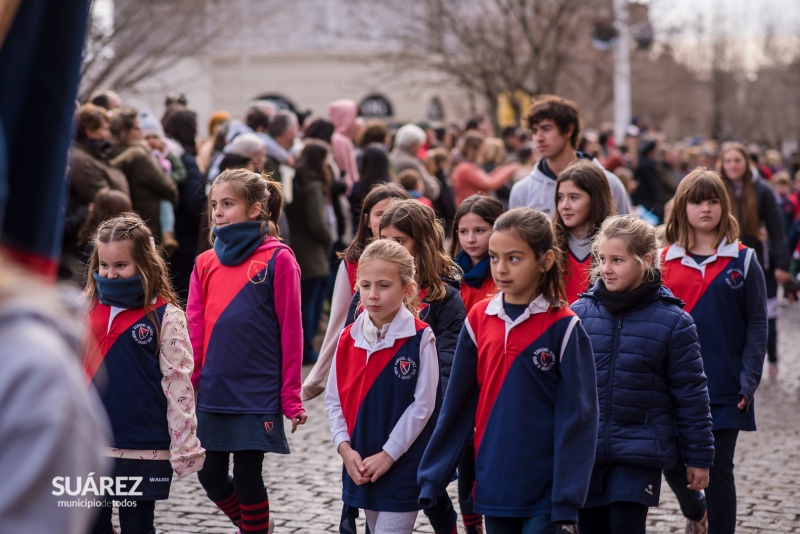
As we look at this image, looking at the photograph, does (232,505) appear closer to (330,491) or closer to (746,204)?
(330,491)

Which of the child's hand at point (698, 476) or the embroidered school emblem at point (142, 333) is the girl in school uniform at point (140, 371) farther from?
the child's hand at point (698, 476)

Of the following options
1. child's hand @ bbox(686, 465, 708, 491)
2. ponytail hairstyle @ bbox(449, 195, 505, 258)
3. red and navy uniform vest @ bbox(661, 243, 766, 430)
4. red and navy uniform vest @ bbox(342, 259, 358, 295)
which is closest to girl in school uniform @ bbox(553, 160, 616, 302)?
ponytail hairstyle @ bbox(449, 195, 505, 258)

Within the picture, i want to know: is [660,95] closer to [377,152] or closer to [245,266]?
[377,152]

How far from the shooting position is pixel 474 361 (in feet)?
14.0

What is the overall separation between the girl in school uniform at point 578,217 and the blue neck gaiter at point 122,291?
84.4 inches

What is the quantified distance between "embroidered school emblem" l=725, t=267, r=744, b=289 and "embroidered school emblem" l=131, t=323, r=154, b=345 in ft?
9.24

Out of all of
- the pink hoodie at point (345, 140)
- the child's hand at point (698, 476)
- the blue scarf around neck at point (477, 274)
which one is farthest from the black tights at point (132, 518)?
the pink hoodie at point (345, 140)

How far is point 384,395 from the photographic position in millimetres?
4742

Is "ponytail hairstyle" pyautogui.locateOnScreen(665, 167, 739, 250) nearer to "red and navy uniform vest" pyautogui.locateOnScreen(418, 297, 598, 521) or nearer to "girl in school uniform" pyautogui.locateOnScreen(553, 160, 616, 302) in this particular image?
"girl in school uniform" pyautogui.locateOnScreen(553, 160, 616, 302)

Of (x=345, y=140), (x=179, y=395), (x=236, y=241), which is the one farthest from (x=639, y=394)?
(x=345, y=140)

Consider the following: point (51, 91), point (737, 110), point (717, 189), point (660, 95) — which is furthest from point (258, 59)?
point (51, 91)

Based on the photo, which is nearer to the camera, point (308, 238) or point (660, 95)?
point (308, 238)

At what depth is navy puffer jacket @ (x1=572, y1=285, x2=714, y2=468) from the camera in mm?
4574

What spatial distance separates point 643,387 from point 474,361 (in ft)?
2.57
